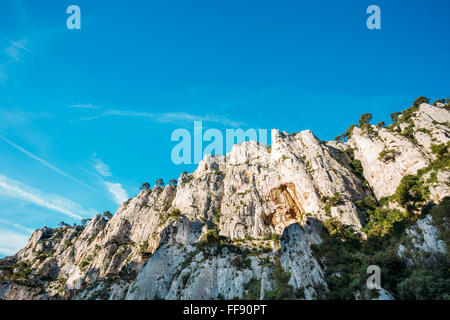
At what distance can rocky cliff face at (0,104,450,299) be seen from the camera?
46.8m

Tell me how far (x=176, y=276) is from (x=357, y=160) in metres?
62.5

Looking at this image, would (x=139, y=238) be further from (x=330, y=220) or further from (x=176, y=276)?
(x=330, y=220)

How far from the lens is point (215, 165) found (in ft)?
333

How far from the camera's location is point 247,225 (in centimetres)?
6581

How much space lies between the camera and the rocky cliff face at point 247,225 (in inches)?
1841
